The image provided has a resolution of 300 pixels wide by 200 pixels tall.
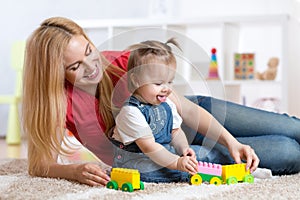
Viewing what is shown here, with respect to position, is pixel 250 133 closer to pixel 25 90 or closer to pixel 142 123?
pixel 142 123

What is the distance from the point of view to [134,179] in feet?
3.99

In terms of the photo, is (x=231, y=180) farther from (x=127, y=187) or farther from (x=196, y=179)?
(x=127, y=187)

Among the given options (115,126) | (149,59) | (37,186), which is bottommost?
(37,186)

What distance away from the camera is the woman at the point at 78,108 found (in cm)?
132

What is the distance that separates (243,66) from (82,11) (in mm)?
1129

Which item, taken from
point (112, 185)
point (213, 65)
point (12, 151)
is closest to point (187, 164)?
point (112, 185)

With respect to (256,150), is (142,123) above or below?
above

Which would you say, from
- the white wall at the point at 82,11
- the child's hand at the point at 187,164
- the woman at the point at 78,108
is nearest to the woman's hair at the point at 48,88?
the woman at the point at 78,108

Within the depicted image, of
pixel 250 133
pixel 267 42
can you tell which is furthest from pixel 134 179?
pixel 267 42

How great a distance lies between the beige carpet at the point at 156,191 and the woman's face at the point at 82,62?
0.82 feet

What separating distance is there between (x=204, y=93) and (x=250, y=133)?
10.3 inches

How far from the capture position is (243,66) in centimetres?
310

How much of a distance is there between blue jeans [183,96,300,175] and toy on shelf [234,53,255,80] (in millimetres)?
1443

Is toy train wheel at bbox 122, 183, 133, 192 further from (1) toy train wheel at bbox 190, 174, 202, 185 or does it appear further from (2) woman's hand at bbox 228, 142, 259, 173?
(2) woman's hand at bbox 228, 142, 259, 173
